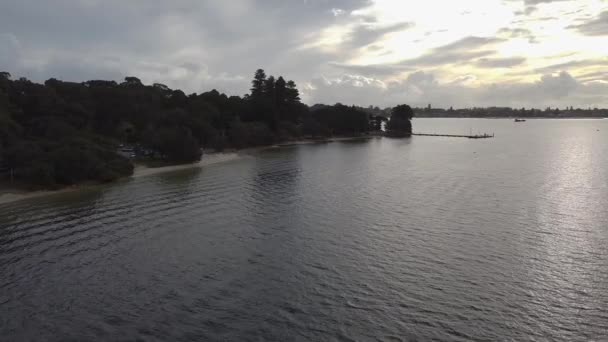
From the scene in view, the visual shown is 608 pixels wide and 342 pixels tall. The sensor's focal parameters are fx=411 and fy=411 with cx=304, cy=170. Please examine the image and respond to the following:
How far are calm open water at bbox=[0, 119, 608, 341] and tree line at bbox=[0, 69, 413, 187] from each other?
310 inches

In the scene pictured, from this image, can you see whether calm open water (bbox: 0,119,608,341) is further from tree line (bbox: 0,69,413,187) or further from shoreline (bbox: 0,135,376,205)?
tree line (bbox: 0,69,413,187)

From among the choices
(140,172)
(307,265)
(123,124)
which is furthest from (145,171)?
(307,265)

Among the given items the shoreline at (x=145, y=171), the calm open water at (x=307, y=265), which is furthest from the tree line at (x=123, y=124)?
the calm open water at (x=307, y=265)

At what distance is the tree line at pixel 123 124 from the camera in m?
57.5

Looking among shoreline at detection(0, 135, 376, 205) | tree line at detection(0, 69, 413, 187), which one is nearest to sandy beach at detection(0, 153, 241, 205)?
shoreline at detection(0, 135, 376, 205)

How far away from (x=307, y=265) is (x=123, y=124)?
90.6 meters

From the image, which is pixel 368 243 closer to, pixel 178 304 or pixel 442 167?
pixel 178 304

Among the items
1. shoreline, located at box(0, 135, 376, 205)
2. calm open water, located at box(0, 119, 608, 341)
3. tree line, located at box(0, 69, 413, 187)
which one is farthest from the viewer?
tree line, located at box(0, 69, 413, 187)

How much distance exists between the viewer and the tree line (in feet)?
189

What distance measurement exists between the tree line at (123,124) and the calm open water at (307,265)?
7878mm

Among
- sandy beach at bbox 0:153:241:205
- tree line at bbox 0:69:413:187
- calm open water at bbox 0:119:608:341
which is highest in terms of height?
tree line at bbox 0:69:413:187

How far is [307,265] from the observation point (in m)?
28.2

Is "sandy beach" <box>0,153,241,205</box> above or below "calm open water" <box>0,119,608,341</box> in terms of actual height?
above

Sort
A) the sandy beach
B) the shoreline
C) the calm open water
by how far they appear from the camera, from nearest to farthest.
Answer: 1. the calm open water
2. the sandy beach
3. the shoreline
